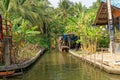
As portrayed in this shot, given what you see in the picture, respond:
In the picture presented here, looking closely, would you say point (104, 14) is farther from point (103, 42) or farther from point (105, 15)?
point (103, 42)

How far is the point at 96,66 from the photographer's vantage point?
20109mm

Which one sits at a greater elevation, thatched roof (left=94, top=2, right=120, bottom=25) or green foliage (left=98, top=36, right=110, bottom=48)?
thatched roof (left=94, top=2, right=120, bottom=25)

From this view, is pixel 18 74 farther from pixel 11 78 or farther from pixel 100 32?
pixel 100 32

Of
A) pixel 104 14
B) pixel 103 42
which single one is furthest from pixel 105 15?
pixel 103 42

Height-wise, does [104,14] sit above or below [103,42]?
above

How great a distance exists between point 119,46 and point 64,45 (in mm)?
20971

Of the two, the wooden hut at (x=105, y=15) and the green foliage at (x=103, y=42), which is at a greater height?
the wooden hut at (x=105, y=15)

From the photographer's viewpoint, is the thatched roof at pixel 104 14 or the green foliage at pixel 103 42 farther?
the green foliage at pixel 103 42

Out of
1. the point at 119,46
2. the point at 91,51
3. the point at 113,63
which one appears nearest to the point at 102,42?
the point at 91,51

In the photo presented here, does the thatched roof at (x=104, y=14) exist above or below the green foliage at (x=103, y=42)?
above

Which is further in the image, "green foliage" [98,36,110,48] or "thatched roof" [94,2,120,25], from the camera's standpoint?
"green foliage" [98,36,110,48]

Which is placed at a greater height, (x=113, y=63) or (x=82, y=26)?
(x=82, y=26)

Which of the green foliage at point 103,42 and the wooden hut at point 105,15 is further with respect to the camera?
the green foliage at point 103,42

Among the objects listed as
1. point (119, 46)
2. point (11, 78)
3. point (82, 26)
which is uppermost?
point (82, 26)
